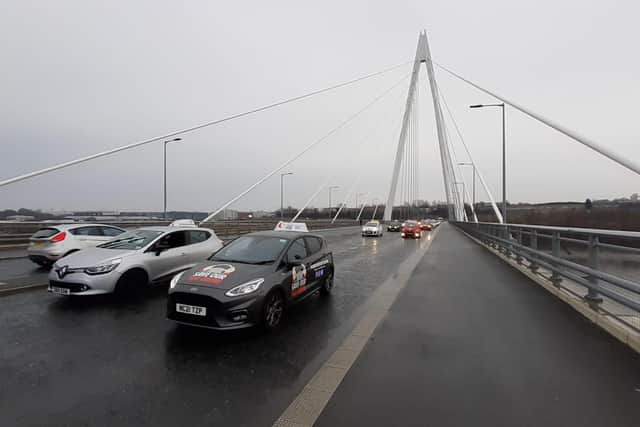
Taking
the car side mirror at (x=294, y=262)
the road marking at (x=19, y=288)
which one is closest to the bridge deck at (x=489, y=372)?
the car side mirror at (x=294, y=262)

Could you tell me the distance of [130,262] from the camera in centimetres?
651

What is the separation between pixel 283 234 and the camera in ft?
20.8

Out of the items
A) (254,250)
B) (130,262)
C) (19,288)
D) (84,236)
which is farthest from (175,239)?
(84,236)

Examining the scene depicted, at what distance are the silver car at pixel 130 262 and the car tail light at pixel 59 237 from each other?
13.4 ft

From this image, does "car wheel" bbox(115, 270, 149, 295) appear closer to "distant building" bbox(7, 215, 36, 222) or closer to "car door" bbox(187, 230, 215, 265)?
"car door" bbox(187, 230, 215, 265)

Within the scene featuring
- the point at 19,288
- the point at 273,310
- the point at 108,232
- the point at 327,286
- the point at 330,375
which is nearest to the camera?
the point at 330,375

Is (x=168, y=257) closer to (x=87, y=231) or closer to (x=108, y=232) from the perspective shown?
(x=87, y=231)

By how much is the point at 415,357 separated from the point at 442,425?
127cm

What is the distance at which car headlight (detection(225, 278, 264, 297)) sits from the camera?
4430 millimetres

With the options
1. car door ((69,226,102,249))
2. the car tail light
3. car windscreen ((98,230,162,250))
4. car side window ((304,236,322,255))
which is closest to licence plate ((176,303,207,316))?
car side window ((304,236,322,255))

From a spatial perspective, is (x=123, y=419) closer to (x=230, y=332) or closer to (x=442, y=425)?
(x=230, y=332)

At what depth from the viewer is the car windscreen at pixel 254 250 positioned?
5.46 meters

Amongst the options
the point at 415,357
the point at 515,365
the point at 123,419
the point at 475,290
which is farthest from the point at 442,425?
the point at 475,290

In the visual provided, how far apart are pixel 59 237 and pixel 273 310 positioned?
28.8 ft
